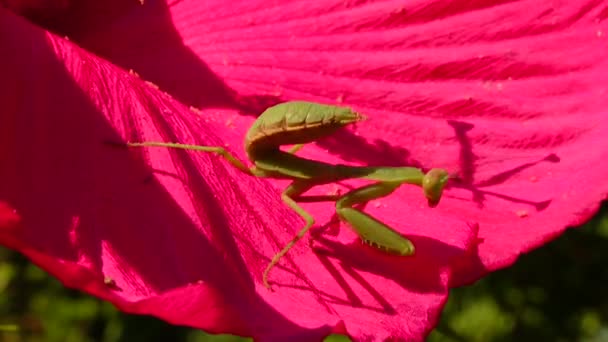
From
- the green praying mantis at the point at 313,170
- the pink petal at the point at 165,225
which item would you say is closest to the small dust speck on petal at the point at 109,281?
the pink petal at the point at 165,225

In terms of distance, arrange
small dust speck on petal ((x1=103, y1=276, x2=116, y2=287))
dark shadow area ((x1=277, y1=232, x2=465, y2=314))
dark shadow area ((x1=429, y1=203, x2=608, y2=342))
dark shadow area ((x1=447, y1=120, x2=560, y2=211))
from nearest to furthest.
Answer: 1. small dust speck on petal ((x1=103, y1=276, x2=116, y2=287))
2. dark shadow area ((x1=277, y1=232, x2=465, y2=314))
3. dark shadow area ((x1=447, y1=120, x2=560, y2=211))
4. dark shadow area ((x1=429, y1=203, x2=608, y2=342))

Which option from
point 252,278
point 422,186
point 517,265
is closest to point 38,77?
point 252,278

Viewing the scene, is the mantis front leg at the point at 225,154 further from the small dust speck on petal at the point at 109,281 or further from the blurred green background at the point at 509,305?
the blurred green background at the point at 509,305

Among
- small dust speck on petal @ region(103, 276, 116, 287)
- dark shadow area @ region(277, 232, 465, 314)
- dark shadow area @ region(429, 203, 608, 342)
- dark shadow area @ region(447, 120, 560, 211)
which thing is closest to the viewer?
small dust speck on petal @ region(103, 276, 116, 287)

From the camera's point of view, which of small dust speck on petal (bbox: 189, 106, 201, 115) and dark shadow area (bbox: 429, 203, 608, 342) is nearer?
small dust speck on petal (bbox: 189, 106, 201, 115)

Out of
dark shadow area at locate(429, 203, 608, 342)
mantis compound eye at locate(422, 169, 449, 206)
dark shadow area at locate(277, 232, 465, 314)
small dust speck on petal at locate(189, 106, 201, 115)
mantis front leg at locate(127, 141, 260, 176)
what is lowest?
dark shadow area at locate(429, 203, 608, 342)

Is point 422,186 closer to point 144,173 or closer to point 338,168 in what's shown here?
point 338,168

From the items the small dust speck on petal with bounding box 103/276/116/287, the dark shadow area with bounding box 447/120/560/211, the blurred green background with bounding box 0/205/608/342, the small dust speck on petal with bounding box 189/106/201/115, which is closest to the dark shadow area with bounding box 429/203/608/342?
the blurred green background with bounding box 0/205/608/342

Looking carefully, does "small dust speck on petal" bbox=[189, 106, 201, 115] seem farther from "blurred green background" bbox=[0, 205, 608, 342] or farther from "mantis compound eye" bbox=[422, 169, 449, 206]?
"blurred green background" bbox=[0, 205, 608, 342]
